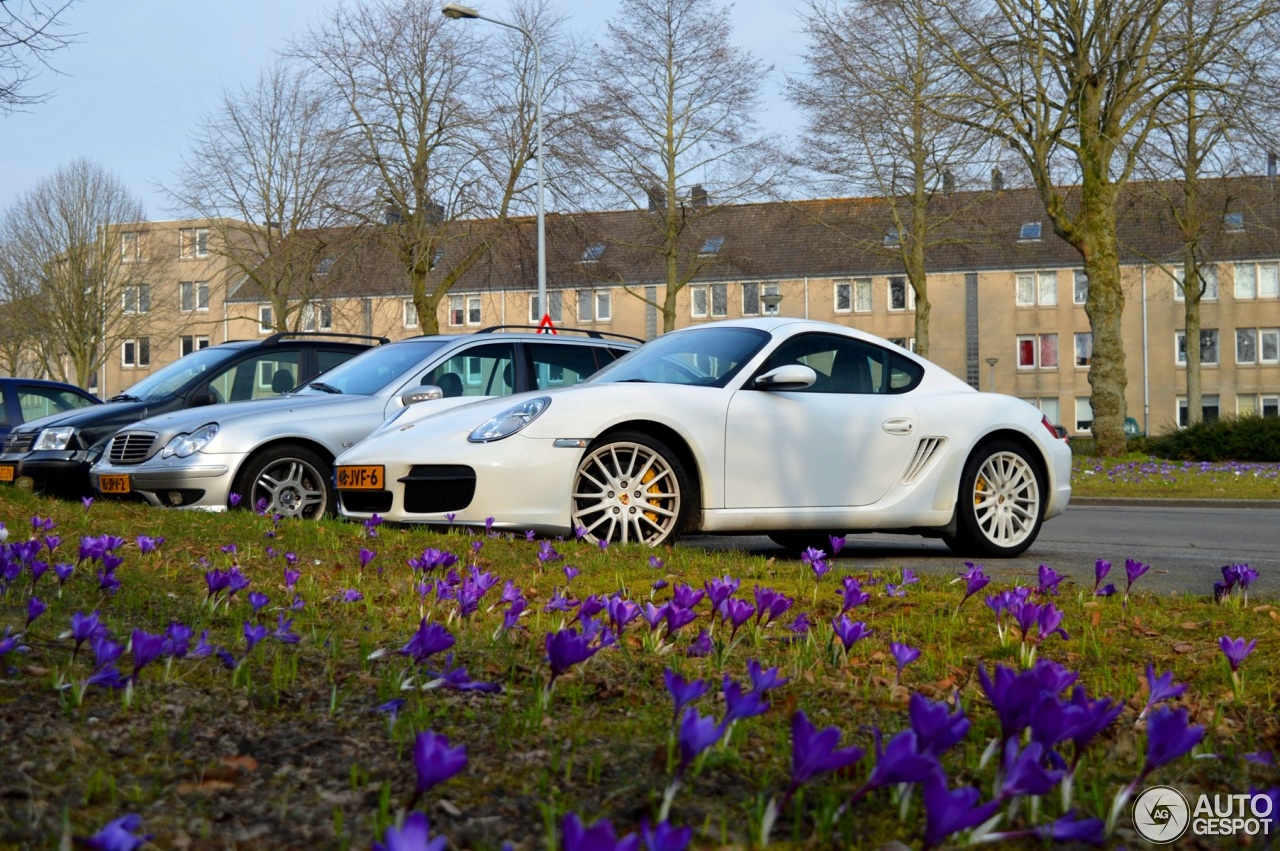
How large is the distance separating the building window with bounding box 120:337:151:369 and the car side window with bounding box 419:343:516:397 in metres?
80.2

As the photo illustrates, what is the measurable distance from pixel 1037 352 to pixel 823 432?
59476 mm

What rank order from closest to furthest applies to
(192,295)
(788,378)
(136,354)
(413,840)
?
(413,840) < (788,378) < (192,295) < (136,354)

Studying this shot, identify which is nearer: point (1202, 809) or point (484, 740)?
point (1202, 809)

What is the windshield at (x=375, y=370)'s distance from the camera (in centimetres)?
1039

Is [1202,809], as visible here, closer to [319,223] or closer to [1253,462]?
[1253,462]

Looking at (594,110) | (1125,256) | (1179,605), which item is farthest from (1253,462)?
(1125,256)

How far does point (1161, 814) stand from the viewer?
2105 mm

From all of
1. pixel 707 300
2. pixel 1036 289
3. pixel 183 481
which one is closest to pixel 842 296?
pixel 707 300

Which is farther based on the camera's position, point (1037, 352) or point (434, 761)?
point (1037, 352)

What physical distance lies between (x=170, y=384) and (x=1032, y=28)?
1747 cm

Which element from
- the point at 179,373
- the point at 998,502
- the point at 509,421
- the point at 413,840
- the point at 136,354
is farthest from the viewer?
the point at 136,354

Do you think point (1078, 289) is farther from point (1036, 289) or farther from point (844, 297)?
point (844, 297)

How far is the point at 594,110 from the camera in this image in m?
32.9

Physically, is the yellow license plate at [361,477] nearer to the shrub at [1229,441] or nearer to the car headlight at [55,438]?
the car headlight at [55,438]
